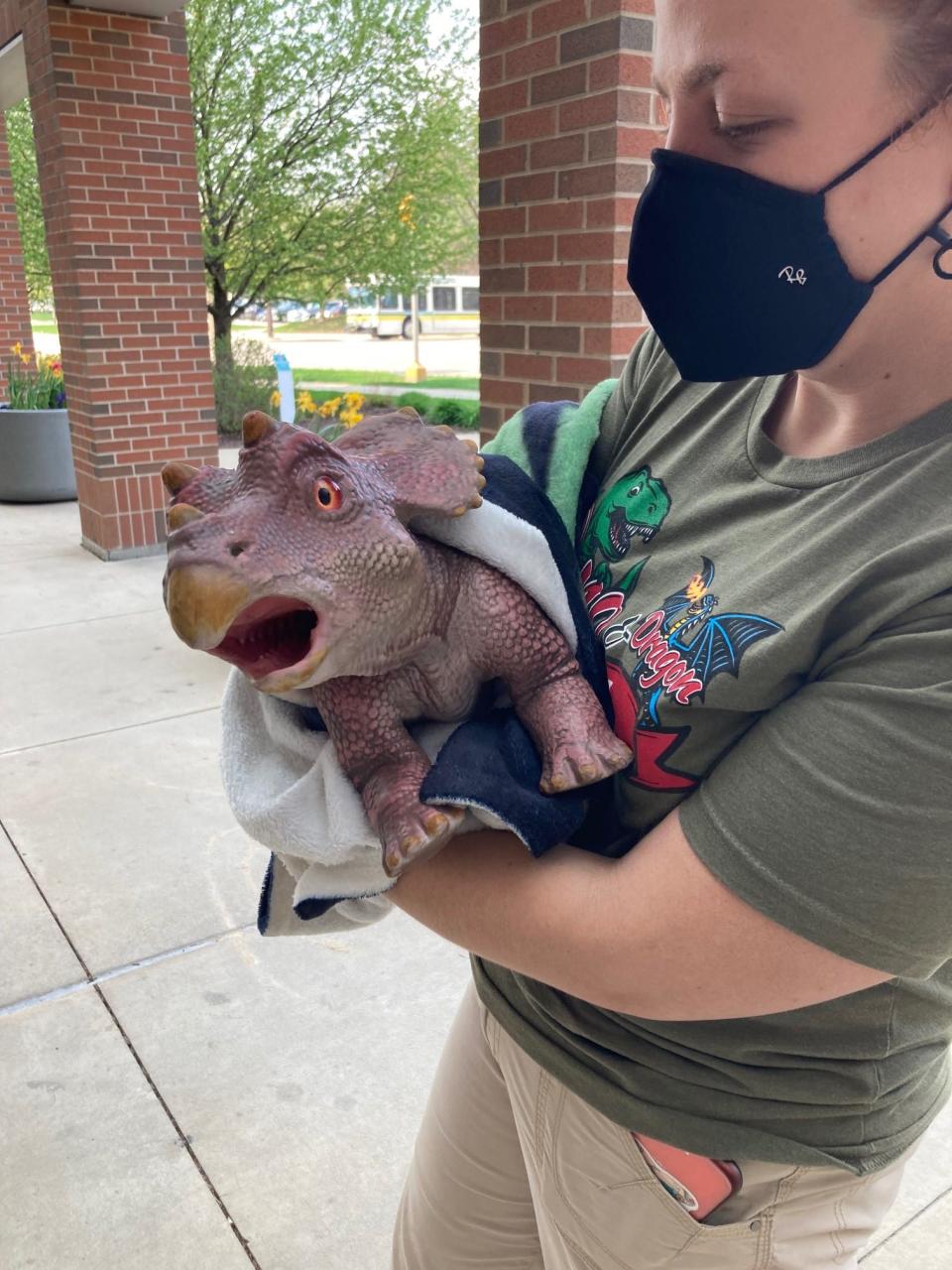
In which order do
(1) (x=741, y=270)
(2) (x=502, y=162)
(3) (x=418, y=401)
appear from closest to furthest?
(1) (x=741, y=270) → (2) (x=502, y=162) → (3) (x=418, y=401)

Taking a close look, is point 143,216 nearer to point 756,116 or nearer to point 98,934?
point 98,934

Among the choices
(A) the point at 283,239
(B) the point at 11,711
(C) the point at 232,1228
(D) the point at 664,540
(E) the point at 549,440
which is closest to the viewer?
(D) the point at 664,540

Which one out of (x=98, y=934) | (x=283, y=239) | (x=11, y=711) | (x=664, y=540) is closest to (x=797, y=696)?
(x=664, y=540)

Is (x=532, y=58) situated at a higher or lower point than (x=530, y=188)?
higher

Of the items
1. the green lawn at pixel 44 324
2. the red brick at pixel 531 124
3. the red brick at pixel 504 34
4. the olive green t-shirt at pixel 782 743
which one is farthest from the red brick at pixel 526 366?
the green lawn at pixel 44 324

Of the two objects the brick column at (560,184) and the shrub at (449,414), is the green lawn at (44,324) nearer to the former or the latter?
the shrub at (449,414)

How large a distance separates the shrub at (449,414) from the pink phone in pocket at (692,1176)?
46.7 feet

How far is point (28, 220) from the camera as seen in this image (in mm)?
14945

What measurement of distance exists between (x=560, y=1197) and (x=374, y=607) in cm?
82

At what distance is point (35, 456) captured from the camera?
31.6ft

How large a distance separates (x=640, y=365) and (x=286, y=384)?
729 centimetres

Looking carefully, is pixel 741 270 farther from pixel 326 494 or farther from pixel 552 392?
pixel 552 392

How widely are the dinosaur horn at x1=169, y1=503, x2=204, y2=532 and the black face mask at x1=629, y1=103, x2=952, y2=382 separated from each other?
2.08 ft

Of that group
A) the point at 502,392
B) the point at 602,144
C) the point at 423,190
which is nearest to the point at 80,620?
the point at 502,392
